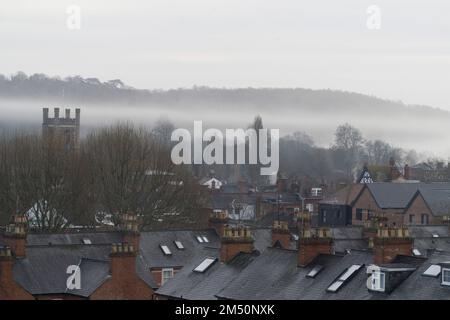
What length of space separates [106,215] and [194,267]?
3280cm

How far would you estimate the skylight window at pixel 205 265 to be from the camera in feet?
125

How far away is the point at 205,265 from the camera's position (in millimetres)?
38500

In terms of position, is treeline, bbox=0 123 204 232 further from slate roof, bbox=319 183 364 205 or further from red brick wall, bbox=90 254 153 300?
red brick wall, bbox=90 254 153 300

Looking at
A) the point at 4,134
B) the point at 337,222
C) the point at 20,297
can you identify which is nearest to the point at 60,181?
the point at 4,134

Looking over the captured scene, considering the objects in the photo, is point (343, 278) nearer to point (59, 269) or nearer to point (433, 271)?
point (433, 271)

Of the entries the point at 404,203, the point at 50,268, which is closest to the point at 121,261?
the point at 50,268

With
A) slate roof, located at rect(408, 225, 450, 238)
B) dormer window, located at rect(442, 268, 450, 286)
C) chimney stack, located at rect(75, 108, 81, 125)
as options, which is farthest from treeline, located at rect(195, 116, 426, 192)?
dormer window, located at rect(442, 268, 450, 286)

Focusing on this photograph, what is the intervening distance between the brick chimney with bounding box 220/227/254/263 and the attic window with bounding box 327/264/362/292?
6.40m

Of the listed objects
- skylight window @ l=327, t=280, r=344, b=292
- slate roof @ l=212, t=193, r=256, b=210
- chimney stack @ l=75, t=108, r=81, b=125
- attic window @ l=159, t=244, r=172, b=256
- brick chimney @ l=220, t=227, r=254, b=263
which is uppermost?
chimney stack @ l=75, t=108, r=81, b=125

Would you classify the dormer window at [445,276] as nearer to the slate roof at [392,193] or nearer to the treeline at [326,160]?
the slate roof at [392,193]

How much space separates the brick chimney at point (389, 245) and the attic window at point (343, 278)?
2.36ft

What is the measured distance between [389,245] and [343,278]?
195 cm

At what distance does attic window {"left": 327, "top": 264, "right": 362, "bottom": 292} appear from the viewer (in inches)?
1260
